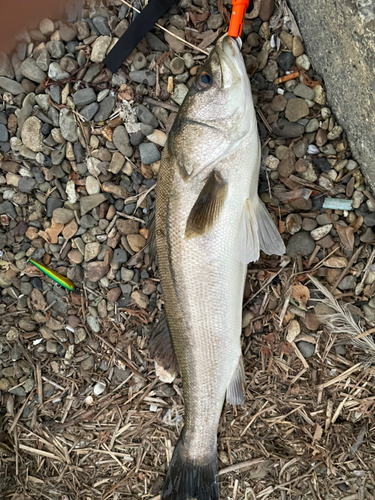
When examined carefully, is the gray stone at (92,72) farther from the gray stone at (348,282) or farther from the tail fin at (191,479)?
the tail fin at (191,479)

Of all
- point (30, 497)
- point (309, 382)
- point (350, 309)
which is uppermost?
point (350, 309)

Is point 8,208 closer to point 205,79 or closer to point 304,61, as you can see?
point 205,79

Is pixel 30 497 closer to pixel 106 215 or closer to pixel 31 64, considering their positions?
pixel 106 215

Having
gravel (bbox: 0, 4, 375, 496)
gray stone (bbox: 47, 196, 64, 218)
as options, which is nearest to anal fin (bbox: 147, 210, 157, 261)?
gravel (bbox: 0, 4, 375, 496)

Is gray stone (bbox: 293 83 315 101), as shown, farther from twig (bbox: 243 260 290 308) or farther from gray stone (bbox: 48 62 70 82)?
gray stone (bbox: 48 62 70 82)

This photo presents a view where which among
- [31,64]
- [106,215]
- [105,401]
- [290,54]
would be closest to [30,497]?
[105,401]

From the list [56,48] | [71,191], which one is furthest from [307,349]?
[56,48]

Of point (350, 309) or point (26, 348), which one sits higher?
point (350, 309)
